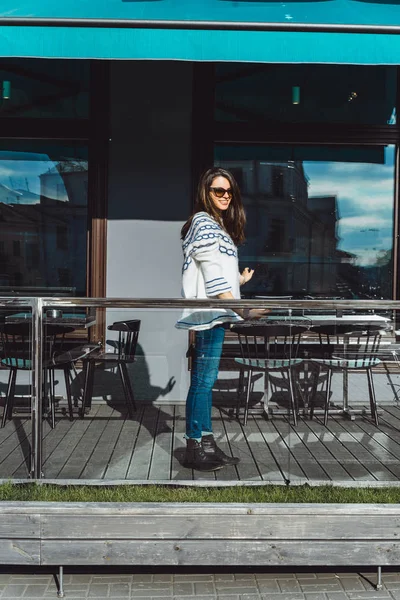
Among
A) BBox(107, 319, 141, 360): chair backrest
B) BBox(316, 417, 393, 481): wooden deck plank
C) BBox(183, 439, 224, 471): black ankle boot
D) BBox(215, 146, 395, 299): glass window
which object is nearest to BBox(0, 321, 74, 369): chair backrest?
BBox(107, 319, 141, 360): chair backrest

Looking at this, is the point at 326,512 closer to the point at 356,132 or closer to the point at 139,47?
the point at 139,47

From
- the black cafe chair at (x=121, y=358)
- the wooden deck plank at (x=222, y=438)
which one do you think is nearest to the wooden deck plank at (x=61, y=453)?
the black cafe chair at (x=121, y=358)

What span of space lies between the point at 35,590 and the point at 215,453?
1.05 meters

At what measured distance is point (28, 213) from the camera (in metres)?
6.41

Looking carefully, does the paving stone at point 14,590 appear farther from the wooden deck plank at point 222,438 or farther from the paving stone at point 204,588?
the wooden deck plank at point 222,438

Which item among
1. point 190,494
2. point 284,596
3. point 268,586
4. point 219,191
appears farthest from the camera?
point 219,191

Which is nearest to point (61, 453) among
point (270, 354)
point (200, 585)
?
point (200, 585)

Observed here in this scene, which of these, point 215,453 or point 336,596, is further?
point 215,453

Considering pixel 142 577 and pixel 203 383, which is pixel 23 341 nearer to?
pixel 203 383

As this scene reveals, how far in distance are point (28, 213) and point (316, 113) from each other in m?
2.95

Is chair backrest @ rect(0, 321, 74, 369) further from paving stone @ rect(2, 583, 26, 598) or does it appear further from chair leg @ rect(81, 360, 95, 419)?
paving stone @ rect(2, 583, 26, 598)

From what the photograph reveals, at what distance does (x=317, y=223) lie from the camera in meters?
6.42

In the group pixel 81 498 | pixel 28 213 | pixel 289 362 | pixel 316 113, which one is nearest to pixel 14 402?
pixel 81 498

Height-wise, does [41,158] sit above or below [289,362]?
above
